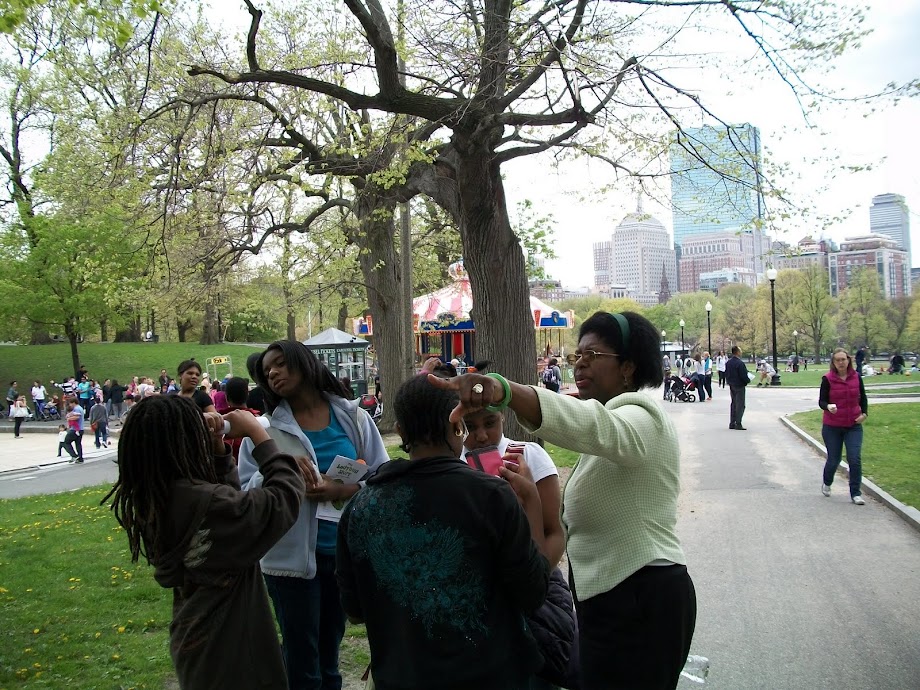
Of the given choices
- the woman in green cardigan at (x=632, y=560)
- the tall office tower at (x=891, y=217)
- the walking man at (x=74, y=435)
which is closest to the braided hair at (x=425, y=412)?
the woman in green cardigan at (x=632, y=560)

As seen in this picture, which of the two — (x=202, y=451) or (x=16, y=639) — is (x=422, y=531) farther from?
(x=16, y=639)

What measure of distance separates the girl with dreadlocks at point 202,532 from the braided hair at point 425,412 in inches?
24.8

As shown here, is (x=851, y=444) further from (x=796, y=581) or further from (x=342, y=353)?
(x=342, y=353)

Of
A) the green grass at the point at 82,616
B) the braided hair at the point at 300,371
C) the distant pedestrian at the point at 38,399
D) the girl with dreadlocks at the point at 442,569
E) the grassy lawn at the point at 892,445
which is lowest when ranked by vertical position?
the grassy lawn at the point at 892,445

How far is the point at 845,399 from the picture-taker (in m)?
8.91

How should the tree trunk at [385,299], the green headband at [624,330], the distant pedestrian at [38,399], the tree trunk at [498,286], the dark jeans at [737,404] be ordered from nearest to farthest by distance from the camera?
the green headband at [624,330] → the tree trunk at [498,286] → the tree trunk at [385,299] → the dark jeans at [737,404] → the distant pedestrian at [38,399]

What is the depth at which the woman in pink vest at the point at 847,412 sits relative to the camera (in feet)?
29.2

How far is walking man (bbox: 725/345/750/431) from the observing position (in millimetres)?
17047

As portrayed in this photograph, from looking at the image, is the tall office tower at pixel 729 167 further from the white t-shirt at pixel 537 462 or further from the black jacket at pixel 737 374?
the black jacket at pixel 737 374

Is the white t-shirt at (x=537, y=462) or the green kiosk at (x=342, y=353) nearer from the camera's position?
the white t-shirt at (x=537, y=462)

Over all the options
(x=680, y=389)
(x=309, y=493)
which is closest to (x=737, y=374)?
(x=680, y=389)

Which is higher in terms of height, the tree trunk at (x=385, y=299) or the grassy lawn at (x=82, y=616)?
the tree trunk at (x=385, y=299)

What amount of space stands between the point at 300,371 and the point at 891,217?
13359 centimetres

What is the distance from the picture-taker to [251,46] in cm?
843
